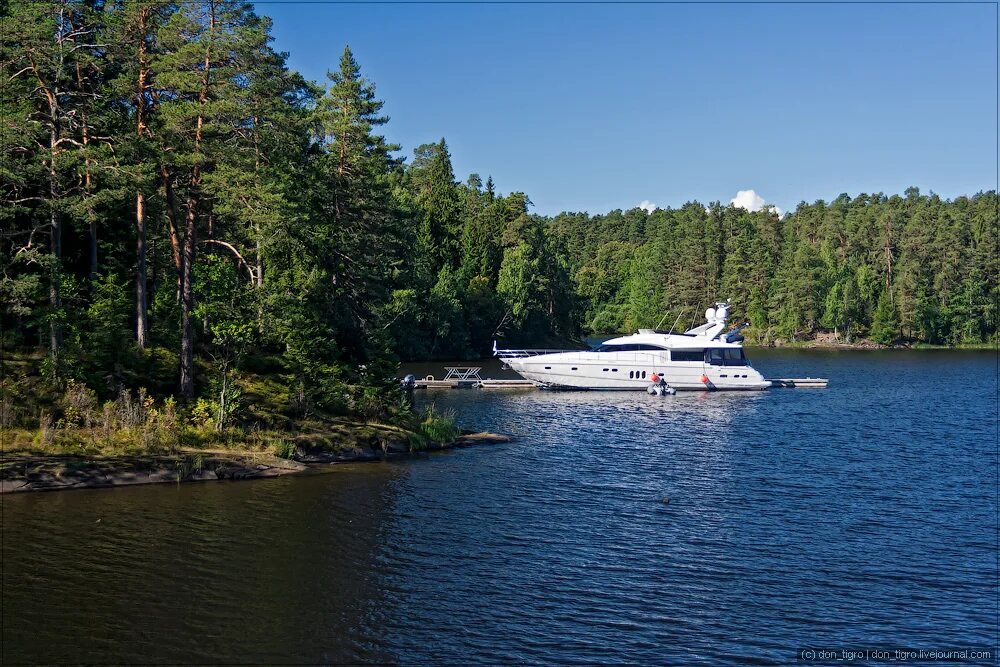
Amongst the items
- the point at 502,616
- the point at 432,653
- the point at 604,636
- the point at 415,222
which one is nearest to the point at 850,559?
the point at 604,636

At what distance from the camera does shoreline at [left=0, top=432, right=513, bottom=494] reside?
2727 centimetres

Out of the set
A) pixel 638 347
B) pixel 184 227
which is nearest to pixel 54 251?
pixel 184 227

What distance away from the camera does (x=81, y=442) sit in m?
29.6

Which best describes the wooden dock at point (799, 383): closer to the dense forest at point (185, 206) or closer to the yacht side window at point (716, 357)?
the yacht side window at point (716, 357)

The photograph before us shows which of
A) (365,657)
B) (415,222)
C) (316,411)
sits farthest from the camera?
(415,222)

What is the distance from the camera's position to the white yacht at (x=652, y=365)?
6838 centimetres

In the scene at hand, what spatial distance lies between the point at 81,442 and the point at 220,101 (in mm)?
13875

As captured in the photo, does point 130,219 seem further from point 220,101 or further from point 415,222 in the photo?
point 415,222

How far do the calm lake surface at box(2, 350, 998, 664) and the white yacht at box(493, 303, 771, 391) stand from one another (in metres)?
29.0

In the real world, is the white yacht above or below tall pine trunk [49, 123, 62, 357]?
below

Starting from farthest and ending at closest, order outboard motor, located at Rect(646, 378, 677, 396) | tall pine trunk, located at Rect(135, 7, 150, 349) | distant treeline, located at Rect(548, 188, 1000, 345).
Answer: distant treeline, located at Rect(548, 188, 1000, 345)
outboard motor, located at Rect(646, 378, 677, 396)
tall pine trunk, located at Rect(135, 7, 150, 349)

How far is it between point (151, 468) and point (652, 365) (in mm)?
47258

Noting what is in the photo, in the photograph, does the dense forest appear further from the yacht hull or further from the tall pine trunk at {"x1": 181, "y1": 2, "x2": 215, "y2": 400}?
the yacht hull

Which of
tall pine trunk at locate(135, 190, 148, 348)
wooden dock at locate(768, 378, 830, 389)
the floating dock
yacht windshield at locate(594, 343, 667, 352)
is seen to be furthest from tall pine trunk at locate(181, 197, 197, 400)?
wooden dock at locate(768, 378, 830, 389)
